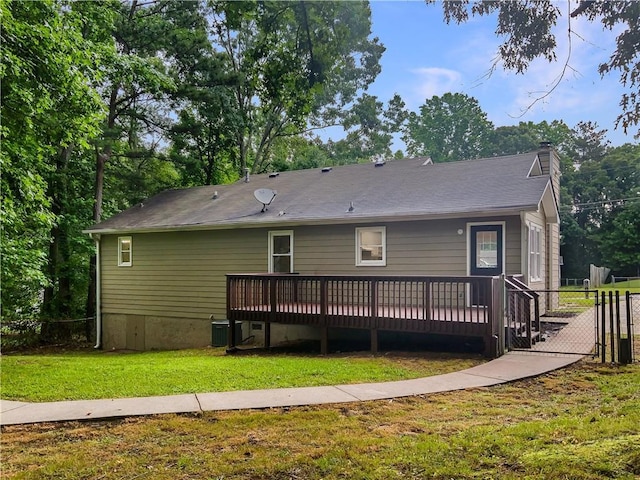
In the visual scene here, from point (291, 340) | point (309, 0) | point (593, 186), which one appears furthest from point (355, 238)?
point (593, 186)

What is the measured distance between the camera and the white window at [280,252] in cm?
1202

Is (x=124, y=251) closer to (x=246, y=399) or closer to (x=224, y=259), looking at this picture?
(x=224, y=259)

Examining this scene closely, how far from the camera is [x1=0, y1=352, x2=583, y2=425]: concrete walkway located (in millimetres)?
4852

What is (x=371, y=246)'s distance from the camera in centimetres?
1103

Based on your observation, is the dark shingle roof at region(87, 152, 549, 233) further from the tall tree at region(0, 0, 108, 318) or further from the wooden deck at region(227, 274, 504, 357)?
the tall tree at region(0, 0, 108, 318)

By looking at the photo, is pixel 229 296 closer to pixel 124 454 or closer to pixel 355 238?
pixel 355 238

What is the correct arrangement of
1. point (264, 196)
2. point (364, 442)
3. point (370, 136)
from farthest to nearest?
1. point (370, 136)
2. point (264, 196)
3. point (364, 442)

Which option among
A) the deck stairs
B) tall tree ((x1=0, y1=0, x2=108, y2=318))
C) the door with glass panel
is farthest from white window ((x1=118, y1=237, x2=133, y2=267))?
the deck stairs

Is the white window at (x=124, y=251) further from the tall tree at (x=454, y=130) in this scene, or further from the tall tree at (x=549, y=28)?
the tall tree at (x=454, y=130)

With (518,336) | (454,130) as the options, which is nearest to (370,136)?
(454,130)

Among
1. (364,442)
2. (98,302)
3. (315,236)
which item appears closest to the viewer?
(364,442)

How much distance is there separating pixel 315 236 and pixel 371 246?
148 cm

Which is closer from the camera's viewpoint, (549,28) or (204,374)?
(549,28)

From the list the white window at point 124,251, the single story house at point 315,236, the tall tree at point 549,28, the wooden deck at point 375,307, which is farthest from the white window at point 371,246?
the white window at point 124,251
